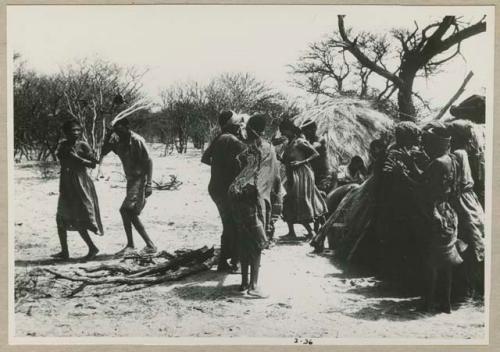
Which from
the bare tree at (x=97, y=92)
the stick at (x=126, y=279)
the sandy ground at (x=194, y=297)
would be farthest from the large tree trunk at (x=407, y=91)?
the stick at (x=126, y=279)

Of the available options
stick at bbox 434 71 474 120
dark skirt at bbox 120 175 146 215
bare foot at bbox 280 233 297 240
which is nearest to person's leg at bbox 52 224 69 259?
dark skirt at bbox 120 175 146 215

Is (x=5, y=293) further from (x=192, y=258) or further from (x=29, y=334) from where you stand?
(x=192, y=258)

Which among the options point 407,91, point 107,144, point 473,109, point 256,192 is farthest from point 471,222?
point 107,144

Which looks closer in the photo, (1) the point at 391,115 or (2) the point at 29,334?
(2) the point at 29,334

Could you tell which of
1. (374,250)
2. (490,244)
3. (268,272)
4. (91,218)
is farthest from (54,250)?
(490,244)

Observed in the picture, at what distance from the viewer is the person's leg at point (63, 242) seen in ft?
21.1

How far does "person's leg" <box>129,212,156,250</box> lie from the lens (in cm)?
652

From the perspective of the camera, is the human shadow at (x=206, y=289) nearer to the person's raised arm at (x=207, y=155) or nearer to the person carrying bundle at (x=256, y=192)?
the person carrying bundle at (x=256, y=192)

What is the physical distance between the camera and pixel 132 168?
6.52 meters

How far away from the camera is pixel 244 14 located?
6258mm

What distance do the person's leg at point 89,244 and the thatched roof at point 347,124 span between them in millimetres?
2463

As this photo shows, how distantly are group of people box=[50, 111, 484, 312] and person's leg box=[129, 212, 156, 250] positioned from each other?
1cm

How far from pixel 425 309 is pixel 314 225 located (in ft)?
4.98

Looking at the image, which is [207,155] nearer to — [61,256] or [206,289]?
[206,289]
